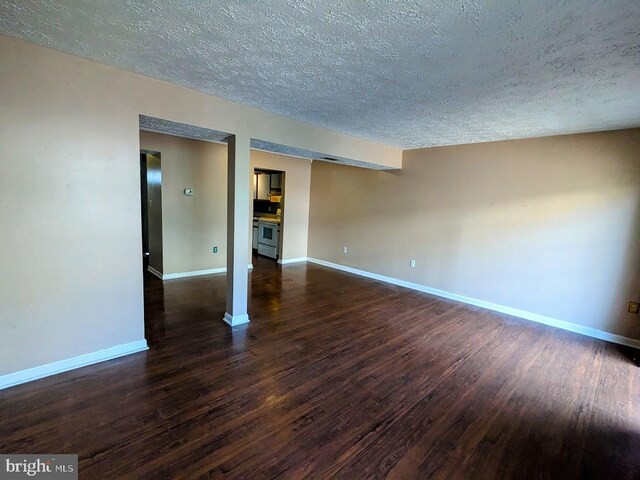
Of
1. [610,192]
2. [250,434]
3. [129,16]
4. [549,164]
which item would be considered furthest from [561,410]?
[129,16]

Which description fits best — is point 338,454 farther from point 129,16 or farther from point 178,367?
point 129,16

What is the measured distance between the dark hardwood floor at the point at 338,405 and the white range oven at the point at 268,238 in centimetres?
346

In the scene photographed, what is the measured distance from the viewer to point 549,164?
3.83m

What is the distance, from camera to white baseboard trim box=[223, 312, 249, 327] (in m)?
3.44

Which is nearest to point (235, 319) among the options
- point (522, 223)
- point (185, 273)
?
point (185, 273)

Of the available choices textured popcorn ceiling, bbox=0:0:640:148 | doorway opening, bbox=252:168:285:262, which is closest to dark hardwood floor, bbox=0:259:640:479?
textured popcorn ceiling, bbox=0:0:640:148

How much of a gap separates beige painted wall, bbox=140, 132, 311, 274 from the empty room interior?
1.09 metres

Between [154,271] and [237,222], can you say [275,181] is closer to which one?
[154,271]

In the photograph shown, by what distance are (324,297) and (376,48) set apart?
351 cm

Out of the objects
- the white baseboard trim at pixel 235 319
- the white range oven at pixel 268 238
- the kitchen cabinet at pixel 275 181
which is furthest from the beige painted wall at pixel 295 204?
the white baseboard trim at pixel 235 319

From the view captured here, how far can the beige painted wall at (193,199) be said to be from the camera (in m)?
4.93

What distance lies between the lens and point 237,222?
130 inches

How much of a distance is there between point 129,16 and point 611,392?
4464mm

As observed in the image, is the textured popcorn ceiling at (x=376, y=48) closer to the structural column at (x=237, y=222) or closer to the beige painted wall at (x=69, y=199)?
the beige painted wall at (x=69, y=199)
